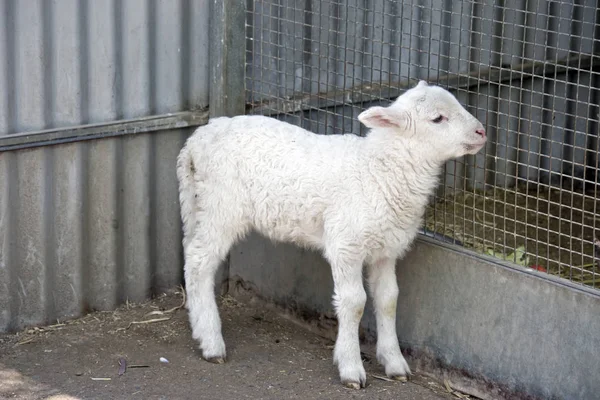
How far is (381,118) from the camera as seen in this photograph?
17.3 ft

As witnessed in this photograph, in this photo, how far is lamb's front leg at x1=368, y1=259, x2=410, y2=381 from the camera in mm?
5641

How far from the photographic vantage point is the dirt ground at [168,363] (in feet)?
17.8

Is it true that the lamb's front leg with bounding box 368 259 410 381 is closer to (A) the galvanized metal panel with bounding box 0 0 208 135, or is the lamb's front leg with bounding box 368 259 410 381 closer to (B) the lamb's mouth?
(B) the lamb's mouth

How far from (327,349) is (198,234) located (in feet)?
3.49

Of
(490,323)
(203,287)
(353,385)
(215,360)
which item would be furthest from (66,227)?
(490,323)

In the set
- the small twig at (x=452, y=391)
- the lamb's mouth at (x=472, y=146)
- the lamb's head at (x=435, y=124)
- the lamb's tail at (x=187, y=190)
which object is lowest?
the small twig at (x=452, y=391)

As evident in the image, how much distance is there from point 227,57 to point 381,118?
1.57 meters

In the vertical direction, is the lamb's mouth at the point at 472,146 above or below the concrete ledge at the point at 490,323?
above

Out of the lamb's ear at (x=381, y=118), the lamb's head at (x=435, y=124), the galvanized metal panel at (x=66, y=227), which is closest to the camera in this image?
the lamb's ear at (x=381, y=118)

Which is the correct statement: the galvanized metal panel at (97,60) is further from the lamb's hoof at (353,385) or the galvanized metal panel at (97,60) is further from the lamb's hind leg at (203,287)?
the lamb's hoof at (353,385)

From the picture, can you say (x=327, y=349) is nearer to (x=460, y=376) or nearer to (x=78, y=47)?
(x=460, y=376)

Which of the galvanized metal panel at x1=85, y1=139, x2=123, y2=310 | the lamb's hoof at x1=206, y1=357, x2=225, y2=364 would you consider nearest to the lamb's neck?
the lamb's hoof at x1=206, y1=357, x2=225, y2=364

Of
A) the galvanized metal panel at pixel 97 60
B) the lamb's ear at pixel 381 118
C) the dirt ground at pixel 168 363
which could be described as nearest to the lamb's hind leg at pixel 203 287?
the dirt ground at pixel 168 363

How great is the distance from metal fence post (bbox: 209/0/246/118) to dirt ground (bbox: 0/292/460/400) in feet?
4.48
